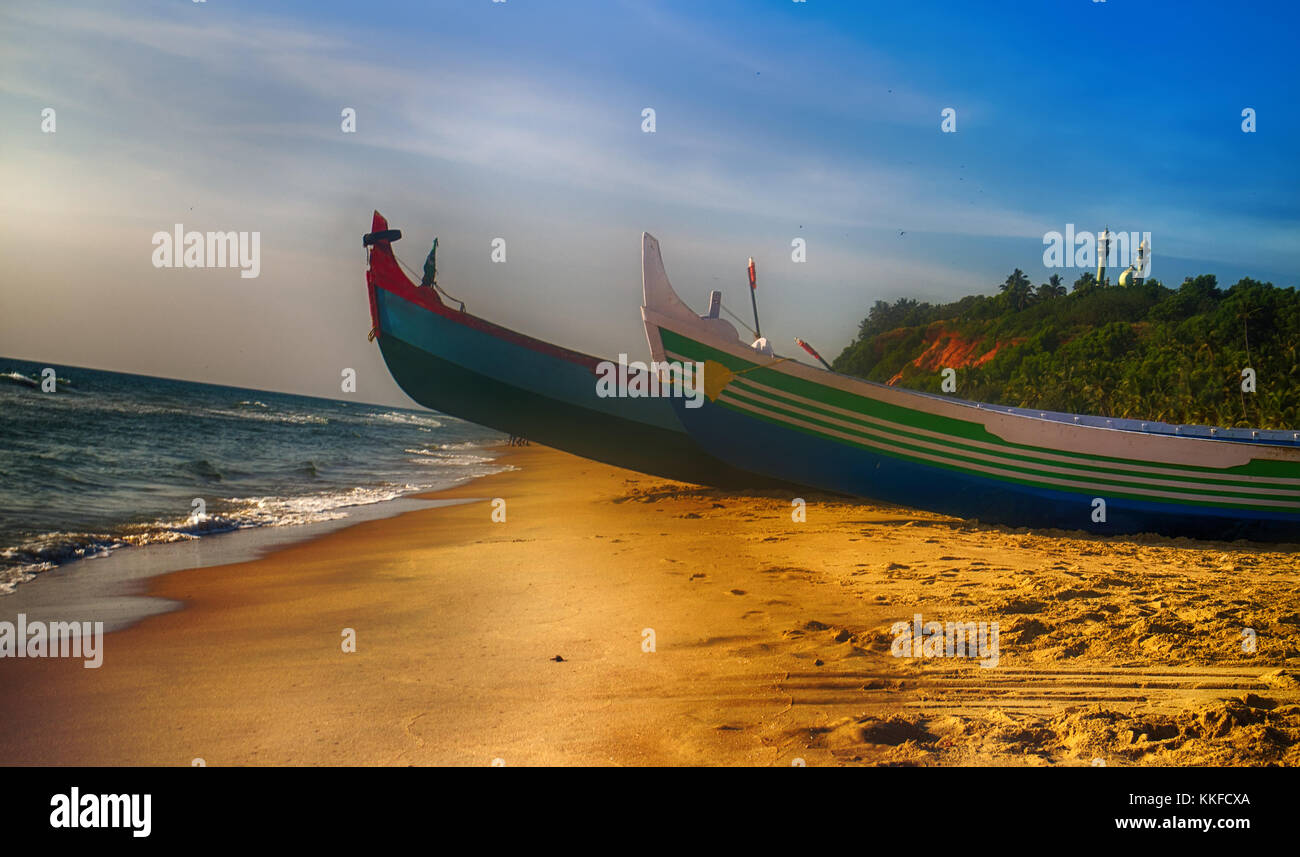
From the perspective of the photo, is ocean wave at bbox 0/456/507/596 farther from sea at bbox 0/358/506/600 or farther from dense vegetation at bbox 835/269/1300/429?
dense vegetation at bbox 835/269/1300/429

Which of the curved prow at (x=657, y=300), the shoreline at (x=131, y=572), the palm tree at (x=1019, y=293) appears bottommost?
the shoreline at (x=131, y=572)

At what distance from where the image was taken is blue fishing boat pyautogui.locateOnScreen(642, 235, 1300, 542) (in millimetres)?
9414

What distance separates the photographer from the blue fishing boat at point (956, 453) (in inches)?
371

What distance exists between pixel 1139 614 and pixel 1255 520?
6.38 meters

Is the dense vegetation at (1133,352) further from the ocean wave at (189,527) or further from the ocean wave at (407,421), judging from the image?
the ocean wave at (407,421)

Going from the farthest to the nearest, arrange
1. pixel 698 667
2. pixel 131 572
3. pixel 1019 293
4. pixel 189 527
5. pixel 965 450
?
pixel 1019 293 → pixel 189 527 → pixel 965 450 → pixel 131 572 → pixel 698 667

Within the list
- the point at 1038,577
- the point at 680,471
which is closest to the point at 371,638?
the point at 1038,577

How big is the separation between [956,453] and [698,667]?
22.6ft

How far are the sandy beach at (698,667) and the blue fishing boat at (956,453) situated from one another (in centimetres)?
191

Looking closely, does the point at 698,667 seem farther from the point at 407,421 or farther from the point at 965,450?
the point at 407,421

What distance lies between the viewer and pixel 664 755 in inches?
126

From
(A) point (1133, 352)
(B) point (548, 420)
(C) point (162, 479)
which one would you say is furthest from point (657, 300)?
(A) point (1133, 352)

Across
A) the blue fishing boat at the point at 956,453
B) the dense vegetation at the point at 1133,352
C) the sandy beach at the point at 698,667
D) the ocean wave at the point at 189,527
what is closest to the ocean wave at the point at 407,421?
the dense vegetation at the point at 1133,352

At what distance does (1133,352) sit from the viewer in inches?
1790
